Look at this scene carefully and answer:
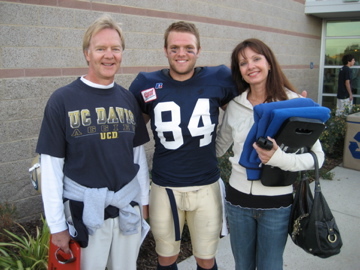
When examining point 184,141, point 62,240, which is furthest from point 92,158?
point 184,141

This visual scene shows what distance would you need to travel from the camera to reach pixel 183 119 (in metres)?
2.26

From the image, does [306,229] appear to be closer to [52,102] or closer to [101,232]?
[101,232]

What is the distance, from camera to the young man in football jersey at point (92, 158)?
1.83 m

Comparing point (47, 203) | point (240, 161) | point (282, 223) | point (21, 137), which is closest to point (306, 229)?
point (282, 223)

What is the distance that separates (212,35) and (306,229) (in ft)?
16.8

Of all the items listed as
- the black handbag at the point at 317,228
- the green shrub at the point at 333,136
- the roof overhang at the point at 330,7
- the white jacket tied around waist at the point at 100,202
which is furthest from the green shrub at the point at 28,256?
the roof overhang at the point at 330,7

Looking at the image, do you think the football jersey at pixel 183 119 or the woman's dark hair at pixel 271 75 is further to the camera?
the football jersey at pixel 183 119

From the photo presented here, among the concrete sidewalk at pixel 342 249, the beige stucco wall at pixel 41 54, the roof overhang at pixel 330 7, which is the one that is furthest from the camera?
the roof overhang at pixel 330 7

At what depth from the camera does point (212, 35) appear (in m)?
6.49

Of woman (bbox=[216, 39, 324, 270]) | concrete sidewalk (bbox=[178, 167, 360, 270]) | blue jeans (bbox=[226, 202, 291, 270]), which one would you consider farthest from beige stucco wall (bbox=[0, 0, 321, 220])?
blue jeans (bbox=[226, 202, 291, 270])

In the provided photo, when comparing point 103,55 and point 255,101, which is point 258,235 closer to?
point 255,101

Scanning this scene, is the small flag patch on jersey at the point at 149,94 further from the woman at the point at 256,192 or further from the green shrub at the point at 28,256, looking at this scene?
the green shrub at the point at 28,256

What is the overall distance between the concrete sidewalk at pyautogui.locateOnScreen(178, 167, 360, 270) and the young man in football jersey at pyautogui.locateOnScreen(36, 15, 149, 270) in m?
1.41

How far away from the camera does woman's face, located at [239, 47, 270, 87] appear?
83.7 inches
